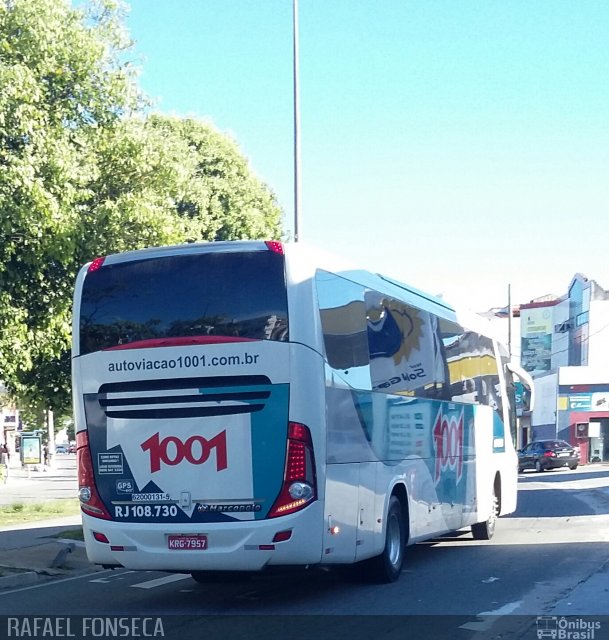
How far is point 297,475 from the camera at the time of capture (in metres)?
9.42

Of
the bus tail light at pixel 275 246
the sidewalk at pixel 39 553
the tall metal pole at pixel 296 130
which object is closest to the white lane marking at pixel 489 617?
the bus tail light at pixel 275 246

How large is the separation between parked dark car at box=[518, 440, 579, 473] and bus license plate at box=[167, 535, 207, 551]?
37.9 m

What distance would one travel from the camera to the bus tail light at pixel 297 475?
9375 mm

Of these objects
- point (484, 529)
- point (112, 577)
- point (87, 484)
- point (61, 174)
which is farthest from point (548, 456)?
point (87, 484)

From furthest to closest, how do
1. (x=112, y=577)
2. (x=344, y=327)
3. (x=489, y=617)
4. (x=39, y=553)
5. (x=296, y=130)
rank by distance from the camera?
(x=296, y=130), (x=39, y=553), (x=112, y=577), (x=344, y=327), (x=489, y=617)

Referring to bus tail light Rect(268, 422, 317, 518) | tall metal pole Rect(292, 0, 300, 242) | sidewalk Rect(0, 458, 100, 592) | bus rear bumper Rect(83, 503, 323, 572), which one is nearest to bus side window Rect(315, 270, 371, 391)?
bus tail light Rect(268, 422, 317, 518)

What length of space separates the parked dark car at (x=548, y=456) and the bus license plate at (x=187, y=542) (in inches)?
1492

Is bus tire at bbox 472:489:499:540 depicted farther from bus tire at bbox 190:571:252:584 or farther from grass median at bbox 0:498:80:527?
grass median at bbox 0:498:80:527

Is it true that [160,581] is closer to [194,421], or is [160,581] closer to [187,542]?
[187,542]

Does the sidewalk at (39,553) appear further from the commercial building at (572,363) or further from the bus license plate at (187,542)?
the commercial building at (572,363)

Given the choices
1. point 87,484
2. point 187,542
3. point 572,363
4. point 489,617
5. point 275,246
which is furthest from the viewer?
point 572,363

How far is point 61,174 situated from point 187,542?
7614 mm

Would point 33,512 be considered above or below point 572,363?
below

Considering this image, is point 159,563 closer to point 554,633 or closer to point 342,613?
point 342,613
